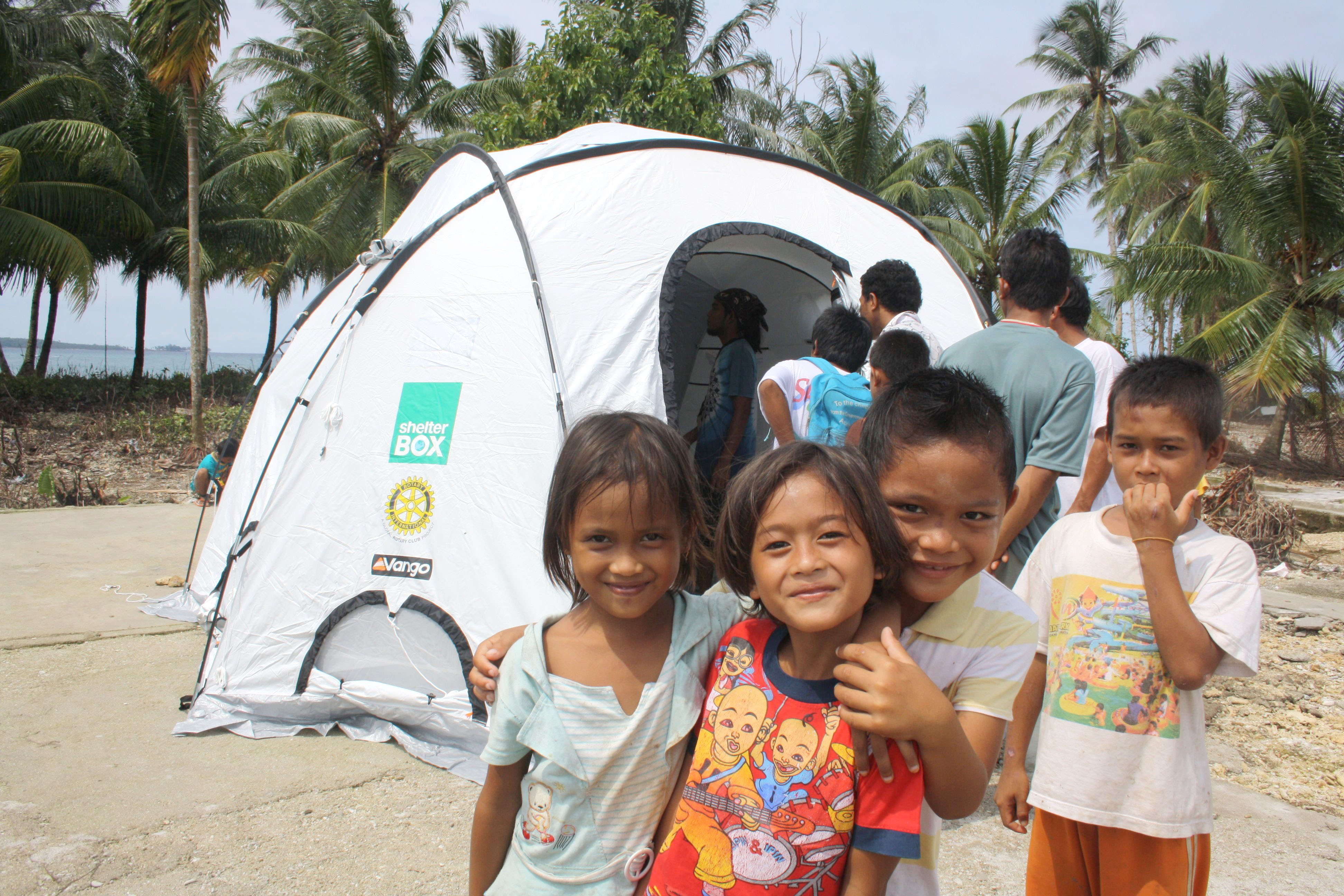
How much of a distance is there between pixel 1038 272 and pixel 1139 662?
150cm

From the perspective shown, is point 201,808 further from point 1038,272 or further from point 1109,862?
point 1038,272

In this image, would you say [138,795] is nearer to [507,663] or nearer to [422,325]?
[422,325]

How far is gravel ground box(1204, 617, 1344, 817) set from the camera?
10.3 ft

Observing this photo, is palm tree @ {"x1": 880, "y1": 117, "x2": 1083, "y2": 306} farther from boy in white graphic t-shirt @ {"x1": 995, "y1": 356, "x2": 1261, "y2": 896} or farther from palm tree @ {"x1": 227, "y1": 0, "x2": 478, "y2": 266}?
boy in white graphic t-shirt @ {"x1": 995, "y1": 356, "x2": 1261, "y2": 896}

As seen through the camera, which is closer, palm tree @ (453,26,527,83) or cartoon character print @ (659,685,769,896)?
cartoon character print @ (659,685,769,896)

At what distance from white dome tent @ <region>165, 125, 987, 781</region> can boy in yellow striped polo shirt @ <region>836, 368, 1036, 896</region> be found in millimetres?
2043

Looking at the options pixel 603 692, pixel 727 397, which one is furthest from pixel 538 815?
pixel 727 397

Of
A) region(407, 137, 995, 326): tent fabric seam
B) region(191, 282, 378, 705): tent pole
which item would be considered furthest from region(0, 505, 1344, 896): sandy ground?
region(407, 137, 995, 326): tent fabric seam

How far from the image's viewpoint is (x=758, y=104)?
61.2ft

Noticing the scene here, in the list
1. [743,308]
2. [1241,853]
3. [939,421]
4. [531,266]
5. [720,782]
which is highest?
[743,308]

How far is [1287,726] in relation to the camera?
3707 millimetres

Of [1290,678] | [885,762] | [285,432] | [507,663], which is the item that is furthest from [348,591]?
[1290,678]

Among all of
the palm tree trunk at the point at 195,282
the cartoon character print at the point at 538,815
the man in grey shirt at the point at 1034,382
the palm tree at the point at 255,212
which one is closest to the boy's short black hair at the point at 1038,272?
the man in grey shirt at the point at 1034,382

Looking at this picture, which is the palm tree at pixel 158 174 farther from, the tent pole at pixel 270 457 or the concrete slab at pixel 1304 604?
the concrete slab at pixel 1304 604
